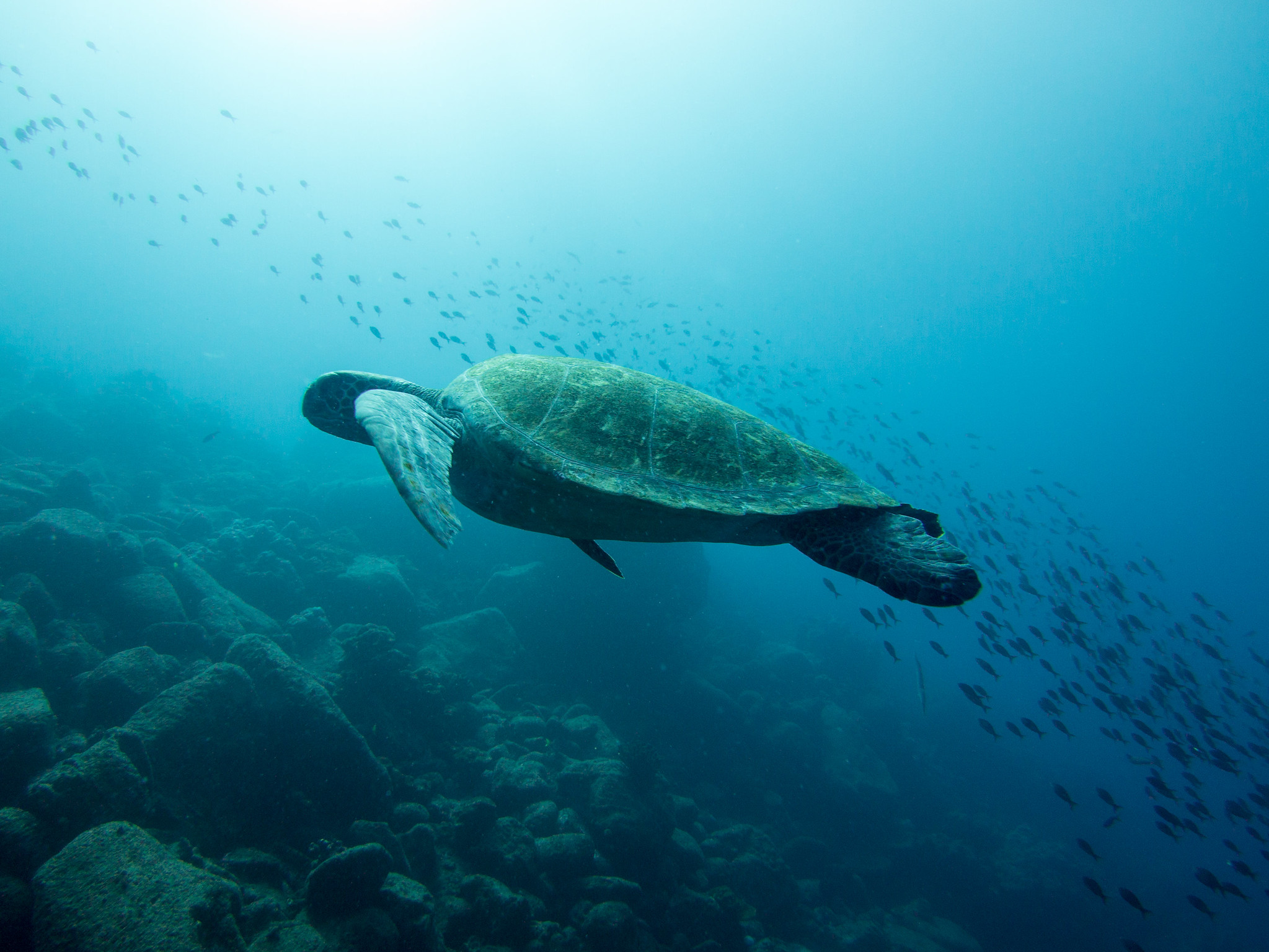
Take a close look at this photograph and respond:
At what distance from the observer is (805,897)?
33.3ft

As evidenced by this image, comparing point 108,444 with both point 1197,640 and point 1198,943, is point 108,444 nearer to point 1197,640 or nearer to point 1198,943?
point 1197,640

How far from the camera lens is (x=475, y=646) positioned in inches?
516

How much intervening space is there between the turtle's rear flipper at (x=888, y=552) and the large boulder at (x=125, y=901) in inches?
202

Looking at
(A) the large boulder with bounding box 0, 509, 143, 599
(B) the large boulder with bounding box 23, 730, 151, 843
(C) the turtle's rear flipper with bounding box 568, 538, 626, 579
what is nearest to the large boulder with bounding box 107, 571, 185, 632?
(A) the large boulder with bounding box 0, 509, 143, 599

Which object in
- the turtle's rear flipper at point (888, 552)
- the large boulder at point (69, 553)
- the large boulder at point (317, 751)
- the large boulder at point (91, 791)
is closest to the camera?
the turtle's rear flipper at point (888, 552)

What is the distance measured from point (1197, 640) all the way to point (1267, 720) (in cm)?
791

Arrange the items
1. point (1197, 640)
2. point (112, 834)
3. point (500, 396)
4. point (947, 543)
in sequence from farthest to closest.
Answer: point (1197, 640) → point (500, 396) → point (947, 543) → point (112, 834)

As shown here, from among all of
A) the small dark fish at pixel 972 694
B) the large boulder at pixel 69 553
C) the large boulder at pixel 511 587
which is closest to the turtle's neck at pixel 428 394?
the large boulder at pixel 69 553

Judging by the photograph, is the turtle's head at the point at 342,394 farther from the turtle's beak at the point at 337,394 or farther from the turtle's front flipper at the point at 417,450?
the turtle's front flipper at the point at 417,450

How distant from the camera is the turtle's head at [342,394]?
4.77 metres

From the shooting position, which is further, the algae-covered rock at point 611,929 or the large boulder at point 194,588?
the large boulder at point 194,588

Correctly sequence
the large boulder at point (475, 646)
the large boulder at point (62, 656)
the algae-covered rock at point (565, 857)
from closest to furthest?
the large boulder at point (62, 656) → the algae-covered rock at point (565, 857) → the large boulder at point (475, 646)

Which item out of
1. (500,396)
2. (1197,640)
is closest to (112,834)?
(500,396)

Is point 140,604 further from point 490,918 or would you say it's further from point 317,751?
point 490,918
